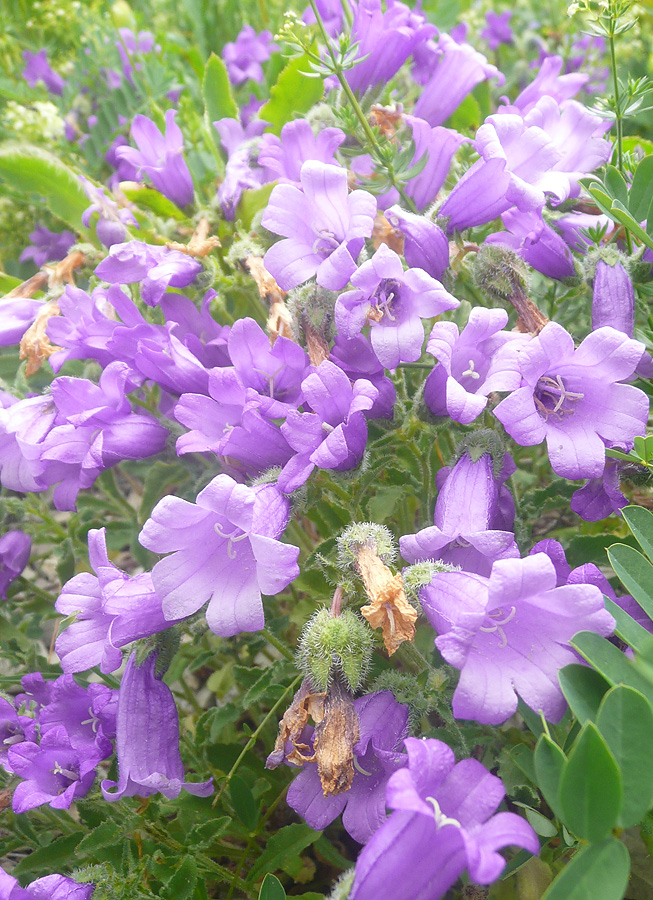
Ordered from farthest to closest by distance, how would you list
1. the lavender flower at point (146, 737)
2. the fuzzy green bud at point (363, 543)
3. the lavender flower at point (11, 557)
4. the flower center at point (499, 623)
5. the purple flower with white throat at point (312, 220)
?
the lavender flower at point (11, 557) < the purple flower with white throat at point (312, 220) < the lavender flower at point (146, 737) < the fuzzy green bud at point (363, 543) < the flower center at point (499, 623)

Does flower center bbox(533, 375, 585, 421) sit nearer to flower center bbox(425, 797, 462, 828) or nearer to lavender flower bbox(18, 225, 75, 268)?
flower center bbox(425, 797, 462, 828)

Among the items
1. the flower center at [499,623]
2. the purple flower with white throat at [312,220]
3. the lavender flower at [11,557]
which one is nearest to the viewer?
→ the flower center at [499,623]

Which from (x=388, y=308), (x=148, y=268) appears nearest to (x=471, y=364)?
(x=388, y=308)

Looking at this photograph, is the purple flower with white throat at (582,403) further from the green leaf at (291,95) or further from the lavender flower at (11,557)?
the lavender flower at (11,557)

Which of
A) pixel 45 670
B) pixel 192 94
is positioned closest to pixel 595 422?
pixel 45 670

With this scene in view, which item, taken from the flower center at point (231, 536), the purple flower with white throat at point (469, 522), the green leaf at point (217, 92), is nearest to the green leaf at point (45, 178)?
the green leaf at point (217, 92)
